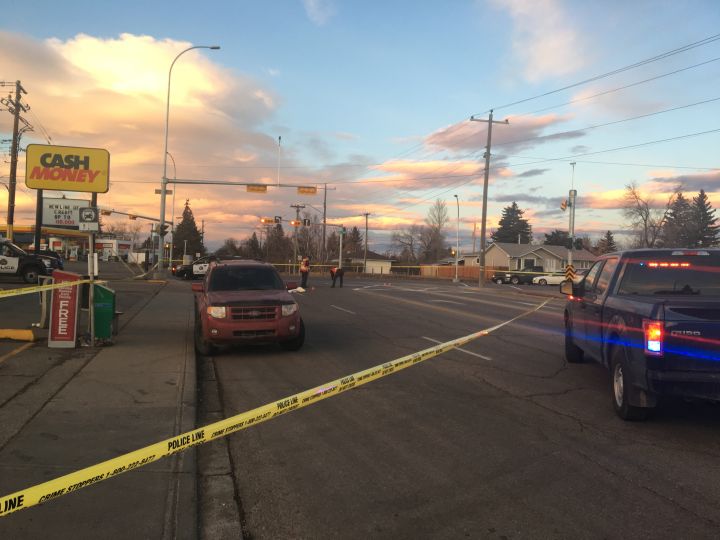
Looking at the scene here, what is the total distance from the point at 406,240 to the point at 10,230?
108 meters

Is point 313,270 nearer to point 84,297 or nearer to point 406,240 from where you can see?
point 84,297

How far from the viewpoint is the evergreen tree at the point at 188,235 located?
5108 inches

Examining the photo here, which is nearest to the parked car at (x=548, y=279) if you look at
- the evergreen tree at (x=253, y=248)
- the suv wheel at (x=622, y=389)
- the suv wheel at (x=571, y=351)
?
the suv wheel at (x=571, y=351)

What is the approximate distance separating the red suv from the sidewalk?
786mm

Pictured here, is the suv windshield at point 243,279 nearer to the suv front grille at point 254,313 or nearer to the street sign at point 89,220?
the suv front grille at point 254,313

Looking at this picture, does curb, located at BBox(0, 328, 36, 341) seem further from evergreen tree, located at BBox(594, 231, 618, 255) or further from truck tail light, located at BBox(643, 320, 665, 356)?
evergreen tree, located at BBox(594, 231, 618, 255)

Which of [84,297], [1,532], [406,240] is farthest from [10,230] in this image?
[406,240]

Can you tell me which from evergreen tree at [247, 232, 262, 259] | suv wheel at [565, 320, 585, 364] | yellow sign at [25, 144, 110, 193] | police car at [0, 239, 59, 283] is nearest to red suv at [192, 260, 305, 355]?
suv wheel at [565, 320, 585, 364]

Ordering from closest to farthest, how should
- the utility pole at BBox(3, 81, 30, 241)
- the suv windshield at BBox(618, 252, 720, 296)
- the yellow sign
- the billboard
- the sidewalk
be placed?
the sidewalk
the suv windshield at BBox(618, 252, 720, 296)
the yellow sign
the utility pole at BBox(3, 81, 30, 241)
the billboard

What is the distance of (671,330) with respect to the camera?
17.7 ft

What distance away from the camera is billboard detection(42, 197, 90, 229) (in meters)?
51.8

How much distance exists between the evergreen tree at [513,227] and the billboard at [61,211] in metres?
97.0

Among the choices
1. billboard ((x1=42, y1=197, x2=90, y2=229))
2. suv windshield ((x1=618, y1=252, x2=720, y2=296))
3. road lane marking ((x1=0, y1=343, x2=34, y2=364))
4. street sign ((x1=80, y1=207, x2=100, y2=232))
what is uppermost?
billboard ((x1=42, y1=197, x2=90, y2=229))

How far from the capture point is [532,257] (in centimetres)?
8812
